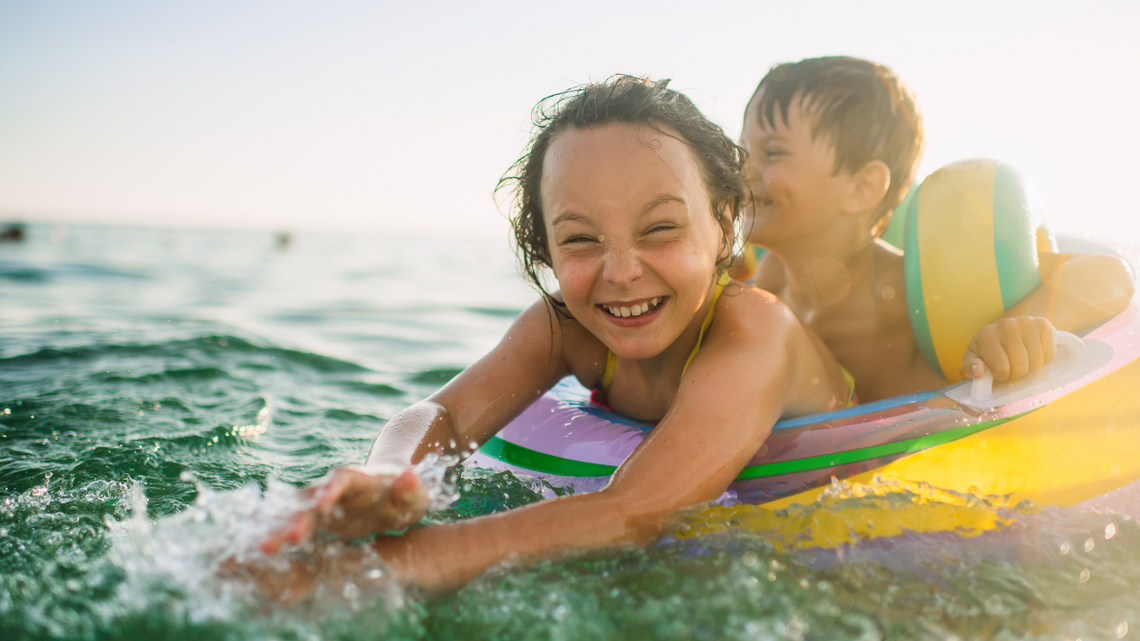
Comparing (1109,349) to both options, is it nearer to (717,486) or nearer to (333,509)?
(717,486)

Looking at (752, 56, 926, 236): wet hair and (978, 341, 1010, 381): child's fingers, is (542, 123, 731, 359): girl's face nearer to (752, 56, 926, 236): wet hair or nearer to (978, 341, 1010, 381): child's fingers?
(978, 341, 1010, 381): child's fingers

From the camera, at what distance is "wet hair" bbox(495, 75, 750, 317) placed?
2.02 m

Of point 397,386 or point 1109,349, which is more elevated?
point 1109,349

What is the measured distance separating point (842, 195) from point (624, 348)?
1.54 m

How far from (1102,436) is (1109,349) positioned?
0.85 feet

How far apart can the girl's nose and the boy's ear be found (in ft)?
5.17

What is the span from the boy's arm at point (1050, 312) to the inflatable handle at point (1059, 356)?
0.02 meters

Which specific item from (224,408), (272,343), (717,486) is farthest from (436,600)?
(272,343)

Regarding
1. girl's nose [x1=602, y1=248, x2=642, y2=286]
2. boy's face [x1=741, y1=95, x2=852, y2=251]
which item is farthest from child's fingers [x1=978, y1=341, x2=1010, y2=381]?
girl's nose [x1=602, y1=248, x2=642, y2=286]

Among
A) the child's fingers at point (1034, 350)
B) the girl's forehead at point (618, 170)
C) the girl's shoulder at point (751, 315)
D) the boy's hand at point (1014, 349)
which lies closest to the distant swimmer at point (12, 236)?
the girl's forehead at point (618, 170)

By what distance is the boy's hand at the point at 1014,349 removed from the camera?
2.16 meters

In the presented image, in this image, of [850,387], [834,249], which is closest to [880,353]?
[850,387]

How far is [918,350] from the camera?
9.38ft

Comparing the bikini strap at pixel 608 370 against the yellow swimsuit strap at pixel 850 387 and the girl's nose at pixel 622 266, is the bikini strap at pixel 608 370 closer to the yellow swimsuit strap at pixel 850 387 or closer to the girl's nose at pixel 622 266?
the girl's nose at pixel 622 266
